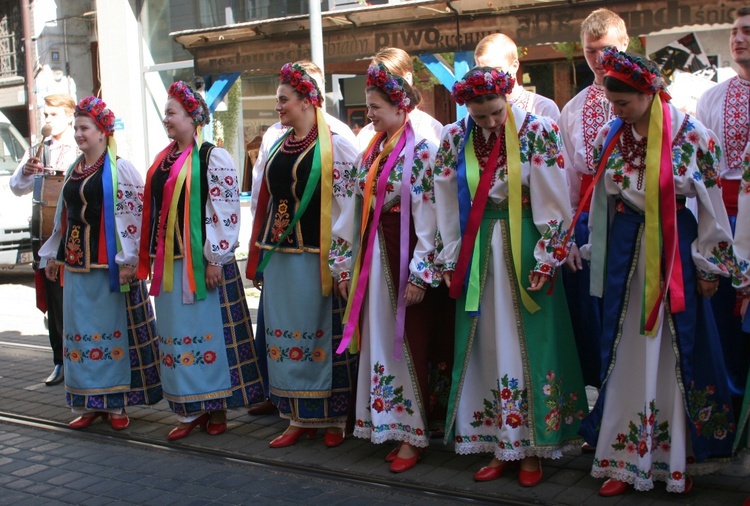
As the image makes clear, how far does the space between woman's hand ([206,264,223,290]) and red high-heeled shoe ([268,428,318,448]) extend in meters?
0.99

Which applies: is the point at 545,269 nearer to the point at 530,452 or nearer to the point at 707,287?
the point at 707,287

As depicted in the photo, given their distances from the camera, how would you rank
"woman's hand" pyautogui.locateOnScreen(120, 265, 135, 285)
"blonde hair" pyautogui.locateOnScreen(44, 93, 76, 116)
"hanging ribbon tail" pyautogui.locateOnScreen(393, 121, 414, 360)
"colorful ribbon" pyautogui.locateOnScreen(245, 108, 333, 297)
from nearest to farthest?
1. "hanging ribbon tail" pyautogui.locateOnScreen(393, 121, 414, 360)
2. "colorful ribbon" pyautogui.locateOnScreen(245, 108, 333, 297)
3. "woman's hand" pyautogui.locateOnScreen(120, 265, 135, 285)
4. "blonde hair" pyautogui.locateOnScreen(44, 93, 76, 116)

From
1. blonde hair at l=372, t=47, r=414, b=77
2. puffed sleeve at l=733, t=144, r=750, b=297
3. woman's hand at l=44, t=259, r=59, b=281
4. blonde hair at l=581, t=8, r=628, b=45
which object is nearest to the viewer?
puffed sleeve at l=733, t=144, r=750, b=297

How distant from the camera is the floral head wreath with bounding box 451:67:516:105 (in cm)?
463

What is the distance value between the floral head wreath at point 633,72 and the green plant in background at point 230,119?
11.5 meters

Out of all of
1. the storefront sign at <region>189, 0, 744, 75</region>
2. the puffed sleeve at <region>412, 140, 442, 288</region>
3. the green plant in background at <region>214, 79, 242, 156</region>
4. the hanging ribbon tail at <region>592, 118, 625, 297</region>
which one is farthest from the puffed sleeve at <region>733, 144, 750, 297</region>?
the green plant in background at <region>214, 79, 242, 156</region>

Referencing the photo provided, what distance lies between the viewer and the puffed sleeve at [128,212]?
614 cm

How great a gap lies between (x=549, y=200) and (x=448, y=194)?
1.73 ft

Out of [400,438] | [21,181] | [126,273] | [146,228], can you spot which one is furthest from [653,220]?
[21,181]

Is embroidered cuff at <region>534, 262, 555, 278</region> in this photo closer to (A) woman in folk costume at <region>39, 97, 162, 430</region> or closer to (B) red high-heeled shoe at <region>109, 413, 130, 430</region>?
(A) woman in folk costume at <region>39, 97, 162, 430</region>

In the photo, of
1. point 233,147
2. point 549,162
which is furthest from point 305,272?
point 233,147

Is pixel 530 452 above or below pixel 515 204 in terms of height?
below

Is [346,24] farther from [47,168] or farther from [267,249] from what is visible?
[267,249]

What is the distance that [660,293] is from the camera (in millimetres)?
4355
